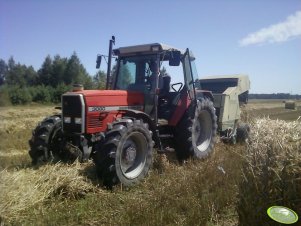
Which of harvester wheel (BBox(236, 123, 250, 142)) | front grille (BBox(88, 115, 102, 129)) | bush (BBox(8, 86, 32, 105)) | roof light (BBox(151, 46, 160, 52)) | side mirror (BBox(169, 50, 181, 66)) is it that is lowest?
bush (BBox(8, 86, 32, 105))

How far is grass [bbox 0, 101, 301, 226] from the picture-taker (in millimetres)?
4551

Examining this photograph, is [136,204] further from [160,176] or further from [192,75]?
[192,75]

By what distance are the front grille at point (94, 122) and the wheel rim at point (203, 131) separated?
297cm

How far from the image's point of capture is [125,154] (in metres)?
6.27

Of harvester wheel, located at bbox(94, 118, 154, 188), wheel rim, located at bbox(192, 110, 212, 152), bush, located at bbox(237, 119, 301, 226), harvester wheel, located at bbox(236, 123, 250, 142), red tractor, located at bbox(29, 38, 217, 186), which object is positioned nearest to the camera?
bush, located at bbox(237, 119, 301, 226)

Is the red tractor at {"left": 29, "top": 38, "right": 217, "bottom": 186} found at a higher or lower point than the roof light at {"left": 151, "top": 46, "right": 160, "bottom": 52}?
lower

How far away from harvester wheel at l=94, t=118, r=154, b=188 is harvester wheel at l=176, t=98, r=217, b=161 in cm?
141

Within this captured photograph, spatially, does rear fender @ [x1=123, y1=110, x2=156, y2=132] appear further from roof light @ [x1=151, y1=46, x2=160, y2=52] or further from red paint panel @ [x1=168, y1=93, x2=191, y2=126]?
roof light @ [x1=151, y1=46, x2=160, y2=52]

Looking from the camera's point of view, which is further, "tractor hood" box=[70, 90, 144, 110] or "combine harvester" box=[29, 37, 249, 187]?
"tractor hood" box=[70, 90, 144, 110]

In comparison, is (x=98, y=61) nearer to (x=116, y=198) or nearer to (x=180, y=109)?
(x=180, y=109)

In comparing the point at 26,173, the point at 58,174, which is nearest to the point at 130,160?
the point at 58,174

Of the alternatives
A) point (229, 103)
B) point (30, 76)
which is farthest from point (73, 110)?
point (30, 76)

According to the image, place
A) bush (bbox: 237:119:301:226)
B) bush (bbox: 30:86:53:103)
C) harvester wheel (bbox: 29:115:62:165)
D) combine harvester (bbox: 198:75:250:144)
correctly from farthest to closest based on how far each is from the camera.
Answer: bush (bbox: 30:86:53:103)
combine harvester (bbox: 198:75:250:144)
harvester wheel (bbox: 29:115:62:165)
bush (bbox: 237:119:301:226)

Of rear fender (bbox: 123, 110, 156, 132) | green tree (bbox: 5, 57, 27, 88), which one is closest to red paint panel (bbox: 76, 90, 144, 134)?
rear fender (bbox: 123, 110, 156, 132)
